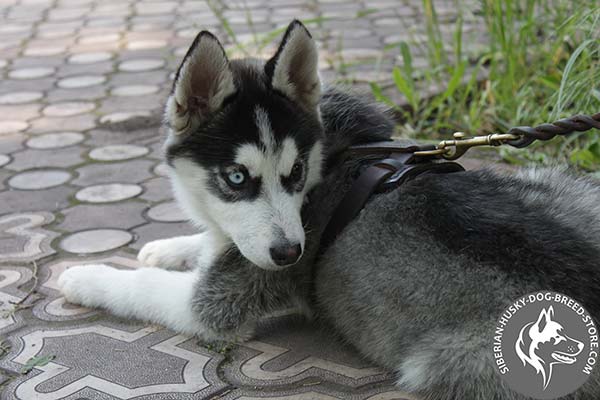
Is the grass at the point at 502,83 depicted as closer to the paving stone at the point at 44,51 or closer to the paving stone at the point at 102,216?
the paving stone at the point at 102,216

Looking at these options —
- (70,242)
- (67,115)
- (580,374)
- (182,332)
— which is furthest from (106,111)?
(580,374)

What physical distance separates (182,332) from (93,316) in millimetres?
446

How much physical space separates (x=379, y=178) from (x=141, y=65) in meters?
4.98

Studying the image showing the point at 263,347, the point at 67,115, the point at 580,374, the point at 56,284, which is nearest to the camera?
the point at 580,374

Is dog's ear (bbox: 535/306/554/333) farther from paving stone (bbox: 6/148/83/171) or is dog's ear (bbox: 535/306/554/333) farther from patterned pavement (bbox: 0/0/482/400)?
paving stone (bbox: 6/148/83/171)

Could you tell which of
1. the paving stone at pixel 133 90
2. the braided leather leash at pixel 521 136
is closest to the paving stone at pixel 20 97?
the paving stone at pixel 133 90

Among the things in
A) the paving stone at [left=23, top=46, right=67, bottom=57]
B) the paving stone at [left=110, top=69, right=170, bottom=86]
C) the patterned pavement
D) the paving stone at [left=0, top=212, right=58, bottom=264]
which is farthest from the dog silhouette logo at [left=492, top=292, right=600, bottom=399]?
the paving stone at [left=23, top=46, right=67, bottom=57]

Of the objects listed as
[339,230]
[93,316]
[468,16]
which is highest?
[339,230]

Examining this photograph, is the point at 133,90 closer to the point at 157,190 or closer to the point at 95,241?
the point at 157,190

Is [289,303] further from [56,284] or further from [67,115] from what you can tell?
[67,115]

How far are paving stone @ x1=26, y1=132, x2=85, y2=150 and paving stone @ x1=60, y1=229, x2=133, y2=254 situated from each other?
157 cm

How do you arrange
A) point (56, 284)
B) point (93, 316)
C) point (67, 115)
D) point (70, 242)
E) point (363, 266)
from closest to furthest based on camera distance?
point (363, 266) < point (93, 316) < point (56, 284) < point (70, 242) < point (67, 115)

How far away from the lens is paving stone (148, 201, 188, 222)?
15.2 feet

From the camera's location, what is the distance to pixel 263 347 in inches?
133
